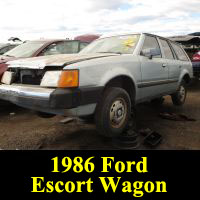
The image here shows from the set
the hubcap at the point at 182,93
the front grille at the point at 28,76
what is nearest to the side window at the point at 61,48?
the front grille at the point at 28,76

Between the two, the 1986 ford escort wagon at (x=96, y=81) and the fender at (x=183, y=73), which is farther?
the fender at (x=183, y=73)

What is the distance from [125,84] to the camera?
3.56m

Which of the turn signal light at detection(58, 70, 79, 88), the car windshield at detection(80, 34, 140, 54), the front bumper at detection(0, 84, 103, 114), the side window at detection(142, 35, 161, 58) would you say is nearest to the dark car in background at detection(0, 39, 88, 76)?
the car windshield at detection(80, 34, 140, 54)

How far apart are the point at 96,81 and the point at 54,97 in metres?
0.54

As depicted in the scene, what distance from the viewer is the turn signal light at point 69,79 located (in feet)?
8.85

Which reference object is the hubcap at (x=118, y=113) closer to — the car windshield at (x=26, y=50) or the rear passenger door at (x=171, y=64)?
the rear passenger door at (x=171, y=64)

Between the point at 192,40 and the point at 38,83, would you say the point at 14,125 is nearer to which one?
the point at 38,83

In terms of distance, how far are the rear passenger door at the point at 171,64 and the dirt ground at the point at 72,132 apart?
0.66 metres

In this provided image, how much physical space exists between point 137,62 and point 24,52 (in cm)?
276

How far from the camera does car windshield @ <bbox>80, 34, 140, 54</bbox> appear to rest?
151 inches

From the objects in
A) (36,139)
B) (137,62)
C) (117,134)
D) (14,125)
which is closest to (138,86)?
(137,62)

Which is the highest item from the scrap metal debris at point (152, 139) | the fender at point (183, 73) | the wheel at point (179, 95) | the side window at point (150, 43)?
the side window at point (150, 43)

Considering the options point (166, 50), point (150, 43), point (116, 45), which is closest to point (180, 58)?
point (166, 50)

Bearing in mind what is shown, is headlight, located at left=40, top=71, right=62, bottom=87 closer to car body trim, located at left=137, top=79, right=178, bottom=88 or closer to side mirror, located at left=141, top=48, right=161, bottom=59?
car body trim, located at left=137, top=79, right=178, bottom=88
